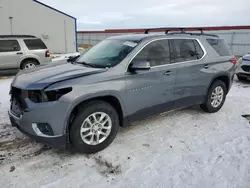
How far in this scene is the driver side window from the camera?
3.77m

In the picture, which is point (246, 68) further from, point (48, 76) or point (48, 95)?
point (48, 95)

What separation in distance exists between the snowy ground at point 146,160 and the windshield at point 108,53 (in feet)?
4.22

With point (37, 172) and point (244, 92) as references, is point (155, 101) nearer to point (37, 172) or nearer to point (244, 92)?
point (37, 172)

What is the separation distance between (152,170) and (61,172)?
1170mm

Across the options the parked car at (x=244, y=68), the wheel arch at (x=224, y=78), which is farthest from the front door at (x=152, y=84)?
the parked car at (x=244, y=68)

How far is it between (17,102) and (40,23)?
1853 cm

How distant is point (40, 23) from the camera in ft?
64.9

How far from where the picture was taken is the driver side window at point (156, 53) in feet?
12.4

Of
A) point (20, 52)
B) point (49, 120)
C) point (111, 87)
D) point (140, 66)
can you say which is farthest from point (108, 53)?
point (20, 52)

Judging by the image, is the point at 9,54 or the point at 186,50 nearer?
the point at 186,50

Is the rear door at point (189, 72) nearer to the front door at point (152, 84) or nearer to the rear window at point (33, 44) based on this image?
the front door at point (152, 84)

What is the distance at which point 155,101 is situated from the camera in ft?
13.1

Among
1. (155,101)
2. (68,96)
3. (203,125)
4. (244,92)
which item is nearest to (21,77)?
(68,96)

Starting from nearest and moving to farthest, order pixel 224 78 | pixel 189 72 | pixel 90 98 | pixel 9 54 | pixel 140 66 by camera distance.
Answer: pixel 90 98 < pixel 140 66 < pixel 189 72 < pixel 224 78 < pixel 9 54
